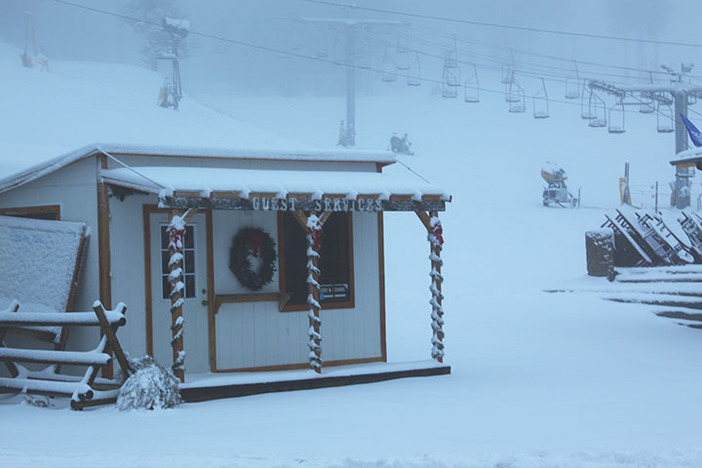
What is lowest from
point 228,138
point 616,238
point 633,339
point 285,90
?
point 633,339

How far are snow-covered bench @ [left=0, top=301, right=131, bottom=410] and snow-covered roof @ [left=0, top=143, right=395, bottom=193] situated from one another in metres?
1.78

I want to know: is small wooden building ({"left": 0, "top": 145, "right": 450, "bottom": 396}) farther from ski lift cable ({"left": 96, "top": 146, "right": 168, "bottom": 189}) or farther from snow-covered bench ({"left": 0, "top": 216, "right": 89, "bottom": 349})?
snow-covered bench ({"left": 0, "top": 216, "right": 89, "bottom": 349})

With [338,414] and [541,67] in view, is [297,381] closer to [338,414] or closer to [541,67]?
[338,414]

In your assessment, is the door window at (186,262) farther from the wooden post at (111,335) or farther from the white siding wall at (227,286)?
the wooden post at (111,335)

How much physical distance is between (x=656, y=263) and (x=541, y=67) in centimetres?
8652

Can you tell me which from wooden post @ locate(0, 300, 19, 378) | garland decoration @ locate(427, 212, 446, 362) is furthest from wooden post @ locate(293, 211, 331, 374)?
wooden post @ locate(0, 300, 19, 378)

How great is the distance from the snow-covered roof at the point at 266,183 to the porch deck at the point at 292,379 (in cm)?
227

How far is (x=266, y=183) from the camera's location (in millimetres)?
11398

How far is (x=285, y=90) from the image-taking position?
99562 millimetres

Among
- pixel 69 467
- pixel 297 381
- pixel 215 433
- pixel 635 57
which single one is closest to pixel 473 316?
pixel 297 381

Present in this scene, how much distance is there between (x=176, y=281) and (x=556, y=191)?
30.9 meters

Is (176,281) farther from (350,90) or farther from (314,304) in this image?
(350,90)

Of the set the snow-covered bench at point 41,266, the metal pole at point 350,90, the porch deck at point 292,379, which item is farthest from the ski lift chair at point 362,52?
the snow-covered bench at point 41,266

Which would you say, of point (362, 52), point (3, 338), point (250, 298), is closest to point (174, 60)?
point (362, 52)
